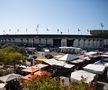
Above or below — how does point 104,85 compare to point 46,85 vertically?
below

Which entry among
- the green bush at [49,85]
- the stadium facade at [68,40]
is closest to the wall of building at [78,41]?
the stadium facade at [68,40]

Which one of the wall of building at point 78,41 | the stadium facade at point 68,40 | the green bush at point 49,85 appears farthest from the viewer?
the stadium facade at point 68,40

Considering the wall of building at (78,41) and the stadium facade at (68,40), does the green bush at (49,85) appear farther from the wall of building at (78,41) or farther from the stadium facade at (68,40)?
the stadium facade at (68,40)

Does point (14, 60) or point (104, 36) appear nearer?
point (14, 60)

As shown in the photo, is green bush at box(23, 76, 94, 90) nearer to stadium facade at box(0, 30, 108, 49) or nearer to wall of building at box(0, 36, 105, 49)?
wall of building at box(0, 36, 105, 49)

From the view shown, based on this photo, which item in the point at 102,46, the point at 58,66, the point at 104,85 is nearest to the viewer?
the point at 104,85

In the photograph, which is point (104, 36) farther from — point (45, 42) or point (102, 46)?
point (45, 42)

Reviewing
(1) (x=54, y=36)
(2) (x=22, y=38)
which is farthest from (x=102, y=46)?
Result: (2) (x=22, y=38)

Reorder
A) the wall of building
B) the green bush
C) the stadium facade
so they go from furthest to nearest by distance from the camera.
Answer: the stadium facade → the wall of building → the green bush

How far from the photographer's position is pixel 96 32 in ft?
369

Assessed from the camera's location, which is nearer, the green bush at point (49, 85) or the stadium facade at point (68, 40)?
the green bush at point (49, 85)

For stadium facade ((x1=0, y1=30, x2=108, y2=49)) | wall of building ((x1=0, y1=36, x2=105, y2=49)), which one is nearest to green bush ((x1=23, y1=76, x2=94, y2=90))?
wall of building ((x1=0, y1=36, x2=105, y2=49))

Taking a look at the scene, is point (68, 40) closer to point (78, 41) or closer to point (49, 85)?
point (78, 41)

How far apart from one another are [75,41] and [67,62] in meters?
71.9
